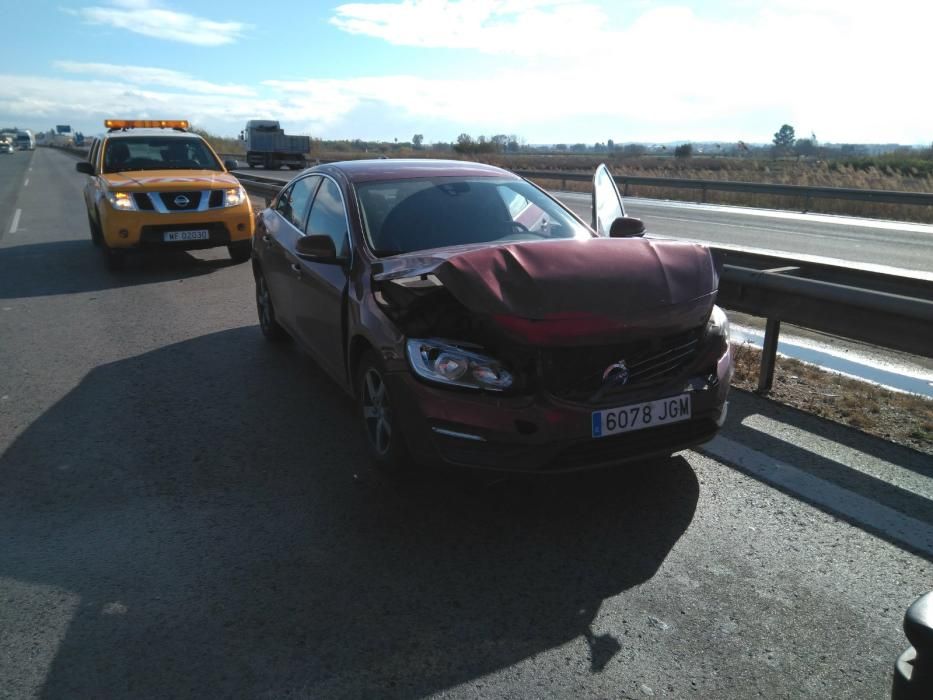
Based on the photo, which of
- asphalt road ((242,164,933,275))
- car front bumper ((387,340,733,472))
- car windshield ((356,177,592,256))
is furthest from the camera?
asphalt road ((242,164,933,275))

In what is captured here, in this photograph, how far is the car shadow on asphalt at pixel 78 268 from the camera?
10594mm

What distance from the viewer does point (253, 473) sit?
458 centimetres

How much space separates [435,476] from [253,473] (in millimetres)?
1035

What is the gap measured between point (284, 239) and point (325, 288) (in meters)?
1.40

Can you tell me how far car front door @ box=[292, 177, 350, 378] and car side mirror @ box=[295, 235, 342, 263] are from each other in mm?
44

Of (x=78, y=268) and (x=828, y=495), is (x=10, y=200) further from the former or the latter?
(x=828, y=495)

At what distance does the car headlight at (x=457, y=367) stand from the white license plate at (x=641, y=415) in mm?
455

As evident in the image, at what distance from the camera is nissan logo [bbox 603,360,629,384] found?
3.77 metres

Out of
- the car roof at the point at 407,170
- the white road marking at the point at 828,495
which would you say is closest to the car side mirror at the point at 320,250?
the car roof at the point at 407,170

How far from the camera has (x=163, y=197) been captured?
11.1 metres

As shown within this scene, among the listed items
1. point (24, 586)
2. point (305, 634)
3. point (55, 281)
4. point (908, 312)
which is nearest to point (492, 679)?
point (305, 634)

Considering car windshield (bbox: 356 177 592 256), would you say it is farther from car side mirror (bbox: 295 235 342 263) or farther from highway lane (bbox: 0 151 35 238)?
highway lane (bbox: 0 151 35 238)

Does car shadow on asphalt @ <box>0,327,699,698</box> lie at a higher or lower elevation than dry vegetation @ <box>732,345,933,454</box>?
lower

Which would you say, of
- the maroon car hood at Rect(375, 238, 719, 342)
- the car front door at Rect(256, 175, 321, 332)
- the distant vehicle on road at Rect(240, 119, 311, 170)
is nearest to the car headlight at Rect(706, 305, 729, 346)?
the maroon car hood at Rect(375, 238, 719, 342)
